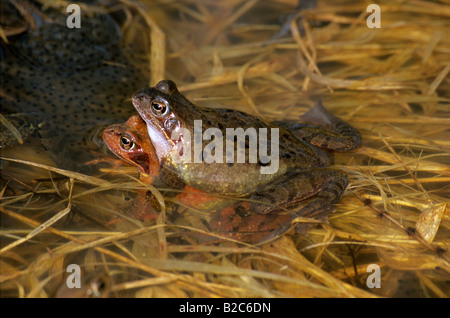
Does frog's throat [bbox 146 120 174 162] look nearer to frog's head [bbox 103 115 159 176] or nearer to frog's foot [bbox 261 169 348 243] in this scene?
frog's head [bbox 103 115 159 176]

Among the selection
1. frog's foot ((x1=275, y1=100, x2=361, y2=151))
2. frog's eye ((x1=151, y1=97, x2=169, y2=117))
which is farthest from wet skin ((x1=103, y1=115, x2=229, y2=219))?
frog's foot ((x1=275, y1=100, x2=361, y2=151))

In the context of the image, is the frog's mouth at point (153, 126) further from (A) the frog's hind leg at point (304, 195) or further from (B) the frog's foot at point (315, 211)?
(B) the frog's foot at point (315, 211)

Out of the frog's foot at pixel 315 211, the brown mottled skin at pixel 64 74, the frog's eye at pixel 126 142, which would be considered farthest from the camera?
the brown mottled skin at pixel 64 74

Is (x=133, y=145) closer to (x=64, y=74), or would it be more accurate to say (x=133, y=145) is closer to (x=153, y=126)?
(x=153, y=126)

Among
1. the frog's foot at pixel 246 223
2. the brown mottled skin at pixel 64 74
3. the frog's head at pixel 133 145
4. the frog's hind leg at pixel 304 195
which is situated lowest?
the frog's foot at pixel 246 223

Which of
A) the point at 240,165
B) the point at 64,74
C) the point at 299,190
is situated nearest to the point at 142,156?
the point at 240,165

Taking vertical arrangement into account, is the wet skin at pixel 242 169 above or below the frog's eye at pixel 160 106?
below

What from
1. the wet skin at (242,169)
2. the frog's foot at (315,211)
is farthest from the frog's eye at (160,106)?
the frog's foot at (315,211)
